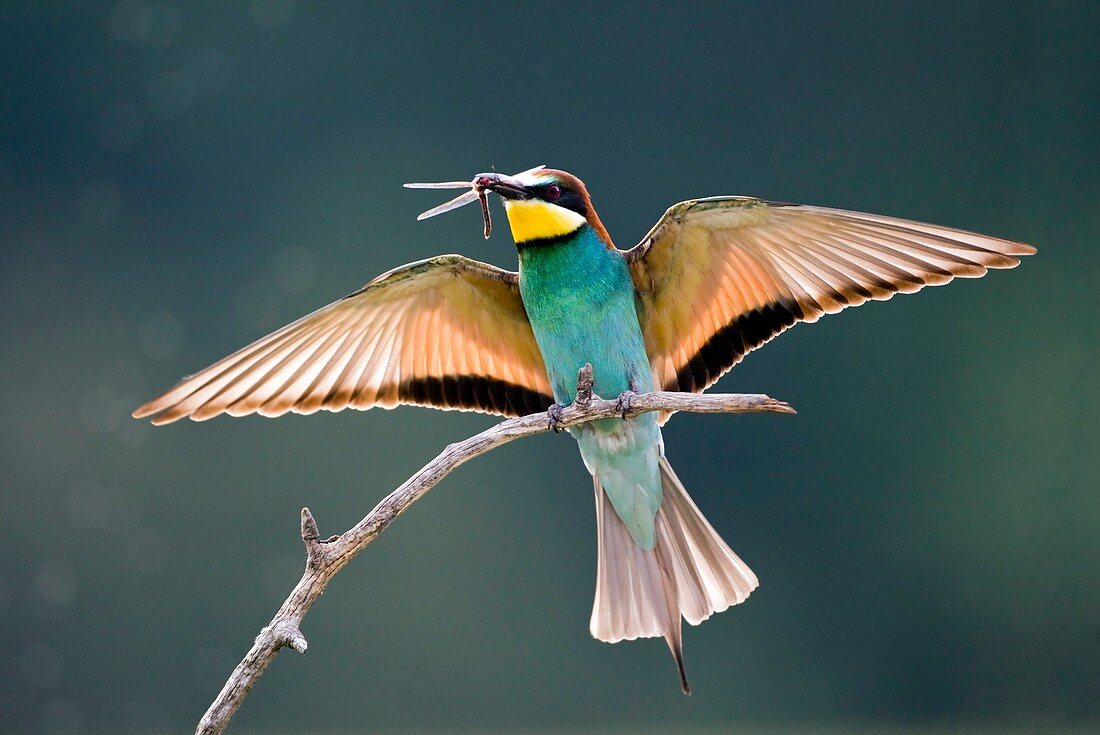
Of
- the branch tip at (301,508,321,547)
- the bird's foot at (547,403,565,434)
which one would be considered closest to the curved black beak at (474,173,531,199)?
the bird's foot at (547,403,565,434)

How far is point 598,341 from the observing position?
1.67m

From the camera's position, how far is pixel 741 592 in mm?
1730

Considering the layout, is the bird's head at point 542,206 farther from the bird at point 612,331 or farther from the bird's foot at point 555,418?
the bird's foot at point 555,418

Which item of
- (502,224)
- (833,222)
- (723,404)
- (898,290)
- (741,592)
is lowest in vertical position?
(741,592)

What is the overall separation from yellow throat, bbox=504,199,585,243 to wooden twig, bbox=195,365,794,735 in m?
0.29

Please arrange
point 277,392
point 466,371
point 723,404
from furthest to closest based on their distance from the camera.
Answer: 1. point 466,371
2. point 277,392
3. point 723,404

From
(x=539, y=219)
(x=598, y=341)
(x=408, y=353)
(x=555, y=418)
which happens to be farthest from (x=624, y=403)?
(x=408, y=353)

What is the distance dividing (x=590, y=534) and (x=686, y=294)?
2.09m

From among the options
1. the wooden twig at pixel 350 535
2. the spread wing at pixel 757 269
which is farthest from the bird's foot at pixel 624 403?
the spread wing at pixel 757 269

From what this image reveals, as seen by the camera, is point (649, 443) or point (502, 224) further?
point (502, 224)

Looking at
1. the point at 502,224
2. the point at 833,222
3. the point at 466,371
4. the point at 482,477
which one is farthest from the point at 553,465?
the point at 833,222

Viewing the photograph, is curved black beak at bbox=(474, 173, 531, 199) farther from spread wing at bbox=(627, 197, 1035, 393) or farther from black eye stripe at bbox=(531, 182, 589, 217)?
spread wing at bbox=(627, 197, 1035, 393)

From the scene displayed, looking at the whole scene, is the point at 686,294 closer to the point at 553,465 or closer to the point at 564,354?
the point at 564,354

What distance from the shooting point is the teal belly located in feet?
5.45
